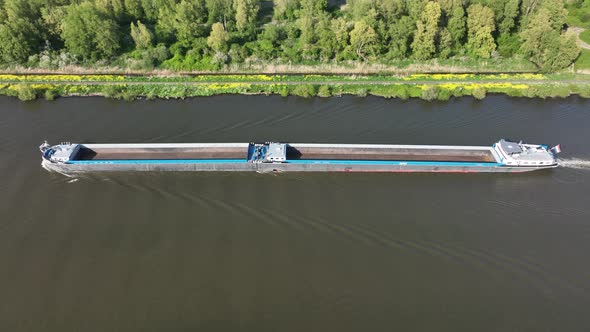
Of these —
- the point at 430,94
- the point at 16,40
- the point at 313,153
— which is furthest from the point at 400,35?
the point at 16,40

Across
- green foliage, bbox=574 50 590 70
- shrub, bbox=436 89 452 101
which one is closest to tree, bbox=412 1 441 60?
shrub, bbox=436 89 452 101

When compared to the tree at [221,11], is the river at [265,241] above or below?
below

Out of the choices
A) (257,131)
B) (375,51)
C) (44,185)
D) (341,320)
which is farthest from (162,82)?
(341,320)

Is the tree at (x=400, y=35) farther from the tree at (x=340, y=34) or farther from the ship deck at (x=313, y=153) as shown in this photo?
the ship deck at (x=313, y=153)

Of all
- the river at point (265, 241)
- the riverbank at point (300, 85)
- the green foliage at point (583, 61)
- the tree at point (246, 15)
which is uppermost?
the tree at point (246, 15)

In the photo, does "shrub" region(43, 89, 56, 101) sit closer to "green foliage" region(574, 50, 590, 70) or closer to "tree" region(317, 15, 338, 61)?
"tree" region(317, 15, 338, 61)

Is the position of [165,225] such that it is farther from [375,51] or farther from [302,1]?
[302,1]

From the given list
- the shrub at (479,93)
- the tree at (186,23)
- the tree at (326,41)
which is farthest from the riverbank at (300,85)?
the tree at (186,23)
